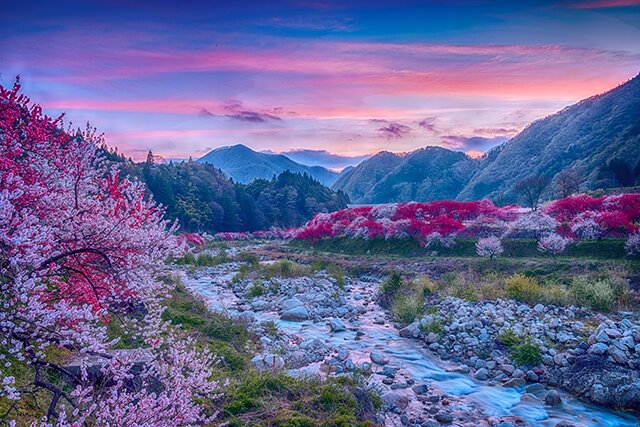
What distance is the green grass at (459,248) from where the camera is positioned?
21109mm

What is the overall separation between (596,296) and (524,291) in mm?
2157

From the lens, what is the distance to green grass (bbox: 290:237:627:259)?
21.1 meters

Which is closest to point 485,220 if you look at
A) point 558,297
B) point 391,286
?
point 391,286

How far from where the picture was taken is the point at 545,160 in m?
93.8

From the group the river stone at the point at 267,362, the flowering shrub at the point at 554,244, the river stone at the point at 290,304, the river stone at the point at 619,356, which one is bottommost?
the river stone at the point at 290,304

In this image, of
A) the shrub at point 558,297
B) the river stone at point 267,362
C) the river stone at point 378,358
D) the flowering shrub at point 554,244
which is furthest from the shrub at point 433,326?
the flowering shrub at point 554,244

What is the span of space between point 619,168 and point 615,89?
228 ft

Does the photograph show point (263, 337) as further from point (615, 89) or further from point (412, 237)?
point (615, 89)

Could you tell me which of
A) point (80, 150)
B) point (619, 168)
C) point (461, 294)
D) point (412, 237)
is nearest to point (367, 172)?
point (619, 168)

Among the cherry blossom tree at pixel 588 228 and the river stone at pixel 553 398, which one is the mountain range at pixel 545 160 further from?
the river stone at pixel 553 398

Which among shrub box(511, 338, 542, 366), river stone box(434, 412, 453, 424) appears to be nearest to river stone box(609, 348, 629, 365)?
shrub box(511, 338, 542, 366)

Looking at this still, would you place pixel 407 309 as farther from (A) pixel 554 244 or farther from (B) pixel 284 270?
(A) pixel 554 244

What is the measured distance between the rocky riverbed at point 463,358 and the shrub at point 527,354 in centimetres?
14

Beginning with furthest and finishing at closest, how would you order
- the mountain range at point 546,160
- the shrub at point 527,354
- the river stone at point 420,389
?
the mountain range at point 546,160 < the shrub at point 527,354 < the river stone at point 420,389
